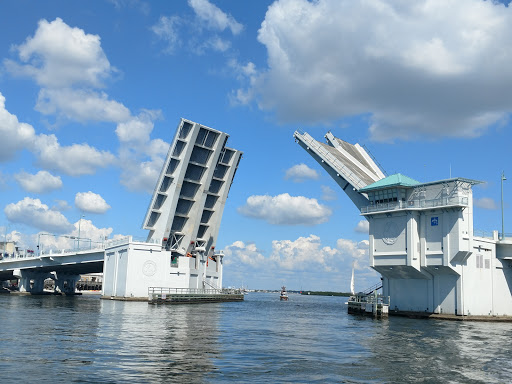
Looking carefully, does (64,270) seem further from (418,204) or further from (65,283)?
(418,204)

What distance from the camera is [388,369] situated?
1802 centimetres

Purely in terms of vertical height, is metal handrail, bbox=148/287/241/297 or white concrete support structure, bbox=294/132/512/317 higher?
white concrete support structure, bbox=294/132/512/317

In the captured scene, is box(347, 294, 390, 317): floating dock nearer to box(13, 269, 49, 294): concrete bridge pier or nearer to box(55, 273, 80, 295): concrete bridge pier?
box(13, 269, 49, 294): concrete bridge pier

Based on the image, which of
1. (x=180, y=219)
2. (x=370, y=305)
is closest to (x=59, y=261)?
(x=180, y=219)

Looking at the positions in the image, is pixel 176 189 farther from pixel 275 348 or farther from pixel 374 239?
pixel 275 348

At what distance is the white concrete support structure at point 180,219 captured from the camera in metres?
63.3

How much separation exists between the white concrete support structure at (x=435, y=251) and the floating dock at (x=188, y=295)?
24.5m

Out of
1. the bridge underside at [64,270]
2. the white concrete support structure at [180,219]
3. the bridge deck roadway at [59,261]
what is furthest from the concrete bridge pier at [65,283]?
the white concrete support structure at [180,219]

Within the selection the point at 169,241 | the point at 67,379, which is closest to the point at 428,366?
the point at 67,379

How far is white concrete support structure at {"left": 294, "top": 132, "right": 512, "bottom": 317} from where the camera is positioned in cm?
4212

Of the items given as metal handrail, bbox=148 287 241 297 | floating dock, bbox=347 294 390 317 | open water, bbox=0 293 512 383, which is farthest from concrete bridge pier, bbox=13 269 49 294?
open water, bbox=0 293 512 383

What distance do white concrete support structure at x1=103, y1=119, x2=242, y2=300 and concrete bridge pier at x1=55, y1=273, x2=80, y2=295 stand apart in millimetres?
40241

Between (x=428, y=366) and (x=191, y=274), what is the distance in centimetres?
5557

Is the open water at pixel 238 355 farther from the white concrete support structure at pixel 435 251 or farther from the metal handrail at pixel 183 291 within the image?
the metal handrail at pixel 183 291
